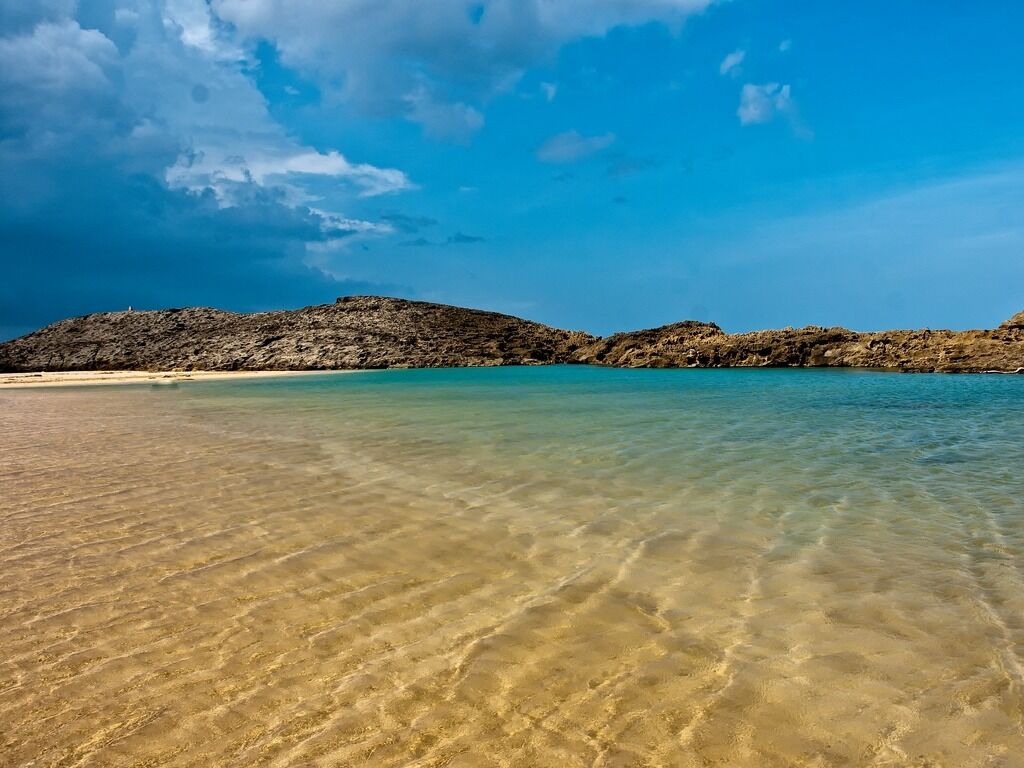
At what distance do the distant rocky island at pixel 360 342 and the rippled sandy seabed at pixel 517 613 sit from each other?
44.5 m

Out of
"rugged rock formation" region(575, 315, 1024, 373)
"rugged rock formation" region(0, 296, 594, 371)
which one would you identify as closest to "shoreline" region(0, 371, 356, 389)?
"rugged rock formation" region(0, 296, 594, 371)

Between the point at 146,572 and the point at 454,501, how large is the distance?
2.94 meters

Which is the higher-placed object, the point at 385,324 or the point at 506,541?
the point at 385,324

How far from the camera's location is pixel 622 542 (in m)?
5.14

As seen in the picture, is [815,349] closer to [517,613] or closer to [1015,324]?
[1015,324]

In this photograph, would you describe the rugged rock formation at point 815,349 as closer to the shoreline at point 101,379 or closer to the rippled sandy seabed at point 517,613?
the shoreline at point 101,379

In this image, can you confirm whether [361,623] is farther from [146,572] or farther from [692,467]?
[692,467]

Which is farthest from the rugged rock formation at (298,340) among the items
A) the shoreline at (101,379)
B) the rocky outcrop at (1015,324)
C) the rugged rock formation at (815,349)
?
the rocky outcrop at (1015,324)

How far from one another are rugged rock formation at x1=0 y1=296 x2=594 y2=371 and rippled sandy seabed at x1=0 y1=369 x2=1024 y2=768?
58399 mm

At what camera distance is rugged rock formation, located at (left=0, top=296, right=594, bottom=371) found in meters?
65.4

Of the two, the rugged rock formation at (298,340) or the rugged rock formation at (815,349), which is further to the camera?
the rugged rock formation at (298,340)

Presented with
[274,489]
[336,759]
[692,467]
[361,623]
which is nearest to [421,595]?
[361,623]

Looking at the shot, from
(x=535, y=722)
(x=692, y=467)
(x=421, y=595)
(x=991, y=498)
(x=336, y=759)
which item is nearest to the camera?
(x=336, y=759)

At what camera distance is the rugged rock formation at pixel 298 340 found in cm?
6536
